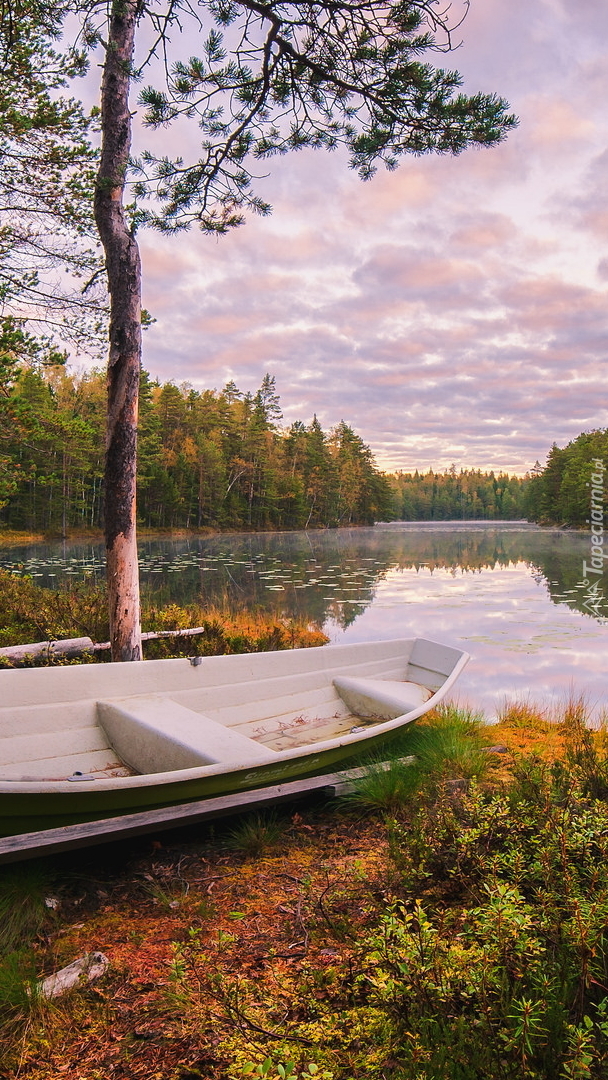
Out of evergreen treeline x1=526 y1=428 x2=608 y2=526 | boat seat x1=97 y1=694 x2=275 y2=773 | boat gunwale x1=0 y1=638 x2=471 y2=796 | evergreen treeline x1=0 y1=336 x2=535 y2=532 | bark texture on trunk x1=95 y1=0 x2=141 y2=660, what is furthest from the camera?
evergreen treeline x1=526 y1=428 x2=608 y2=526

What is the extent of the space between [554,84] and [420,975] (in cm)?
796

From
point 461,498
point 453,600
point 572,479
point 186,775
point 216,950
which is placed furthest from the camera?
point 461,498

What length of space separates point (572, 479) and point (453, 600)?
48141mm

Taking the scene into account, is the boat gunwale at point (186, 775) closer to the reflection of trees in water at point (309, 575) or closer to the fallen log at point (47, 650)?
the fallen log at point (47, 650)

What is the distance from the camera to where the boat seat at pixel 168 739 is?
11.0 feet

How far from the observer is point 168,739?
345 cm

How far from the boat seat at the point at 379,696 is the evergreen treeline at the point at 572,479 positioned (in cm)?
5013

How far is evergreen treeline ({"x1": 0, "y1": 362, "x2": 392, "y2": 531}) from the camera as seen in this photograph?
1589 inches

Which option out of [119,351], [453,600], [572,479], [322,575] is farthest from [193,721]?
[572,479]

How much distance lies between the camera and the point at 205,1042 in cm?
183

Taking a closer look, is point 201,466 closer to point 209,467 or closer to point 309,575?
point 209,467

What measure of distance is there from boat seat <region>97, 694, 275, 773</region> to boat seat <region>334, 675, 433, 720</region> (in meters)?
1.44

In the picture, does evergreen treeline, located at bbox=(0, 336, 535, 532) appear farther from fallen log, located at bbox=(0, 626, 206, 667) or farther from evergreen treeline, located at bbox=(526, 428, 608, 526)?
fallen log, located at bbox=(0, 626, 206, 667)

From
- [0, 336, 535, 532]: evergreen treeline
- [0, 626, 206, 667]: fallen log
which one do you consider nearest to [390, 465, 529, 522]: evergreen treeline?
[0, 336, 535, 532]: evergreen treeline
